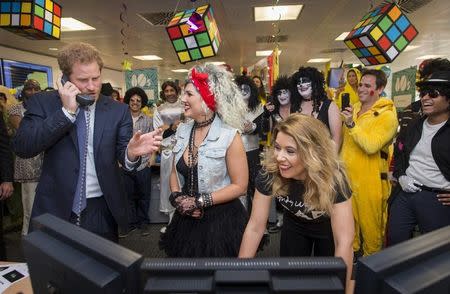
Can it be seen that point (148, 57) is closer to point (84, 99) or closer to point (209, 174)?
point (209, 174)

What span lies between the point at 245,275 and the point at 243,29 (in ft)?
23.1

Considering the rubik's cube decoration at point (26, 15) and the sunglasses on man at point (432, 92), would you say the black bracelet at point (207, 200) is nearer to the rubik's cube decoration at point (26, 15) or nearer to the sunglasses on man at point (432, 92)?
the sunglasses on man at point (432, 92)

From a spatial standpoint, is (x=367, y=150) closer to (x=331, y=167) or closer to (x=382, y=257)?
(x=331, y=167)

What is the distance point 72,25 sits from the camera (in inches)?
252

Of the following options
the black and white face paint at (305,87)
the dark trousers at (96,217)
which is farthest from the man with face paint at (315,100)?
the dark trousers at (96,217)

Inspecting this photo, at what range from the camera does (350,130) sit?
252cm

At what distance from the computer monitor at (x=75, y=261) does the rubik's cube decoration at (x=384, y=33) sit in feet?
10.4

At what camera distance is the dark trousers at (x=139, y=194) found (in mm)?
3617

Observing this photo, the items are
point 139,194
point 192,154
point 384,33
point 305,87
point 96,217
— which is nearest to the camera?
point 96,217

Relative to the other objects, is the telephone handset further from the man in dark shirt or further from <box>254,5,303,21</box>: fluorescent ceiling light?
<box>254,5,303,21</box>: fluorescent ceiling light

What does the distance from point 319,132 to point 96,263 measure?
107cm

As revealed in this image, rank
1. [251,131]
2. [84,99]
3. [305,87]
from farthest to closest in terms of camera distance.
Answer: [251,131], [305,87], [84,99]

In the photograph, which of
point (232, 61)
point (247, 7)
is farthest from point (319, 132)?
point (232, 61)

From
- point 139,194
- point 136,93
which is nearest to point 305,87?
point 136,93
